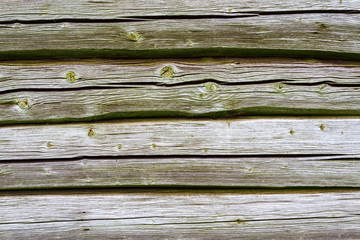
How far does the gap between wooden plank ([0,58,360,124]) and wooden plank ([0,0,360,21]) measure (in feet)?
0.70

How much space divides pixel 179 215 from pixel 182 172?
22cm

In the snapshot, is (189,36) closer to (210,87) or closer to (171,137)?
(210,87)

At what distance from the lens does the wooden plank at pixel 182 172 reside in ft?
3.74

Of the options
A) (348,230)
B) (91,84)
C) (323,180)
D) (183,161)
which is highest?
(91,84)

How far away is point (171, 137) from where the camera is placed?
113 centimetres

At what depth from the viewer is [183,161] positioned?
1143 mm

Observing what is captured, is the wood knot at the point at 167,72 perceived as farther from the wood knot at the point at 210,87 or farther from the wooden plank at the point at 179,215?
the wooden plank at the point at 179,215

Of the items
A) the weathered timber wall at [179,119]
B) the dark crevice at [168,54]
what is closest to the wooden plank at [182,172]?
the weathered timber wall at [179,119]

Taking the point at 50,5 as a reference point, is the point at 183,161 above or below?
below

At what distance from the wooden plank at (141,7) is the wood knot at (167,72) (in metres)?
0.25

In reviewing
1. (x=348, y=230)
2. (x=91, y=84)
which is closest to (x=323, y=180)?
(x=348, y=230)

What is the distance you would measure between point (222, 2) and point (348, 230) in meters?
1.28

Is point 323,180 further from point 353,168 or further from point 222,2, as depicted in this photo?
point 222,2

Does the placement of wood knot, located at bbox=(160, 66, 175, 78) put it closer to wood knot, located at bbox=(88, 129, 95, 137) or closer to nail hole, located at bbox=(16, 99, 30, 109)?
wood knot, located at bbox=(88, 129, 95, 137)
